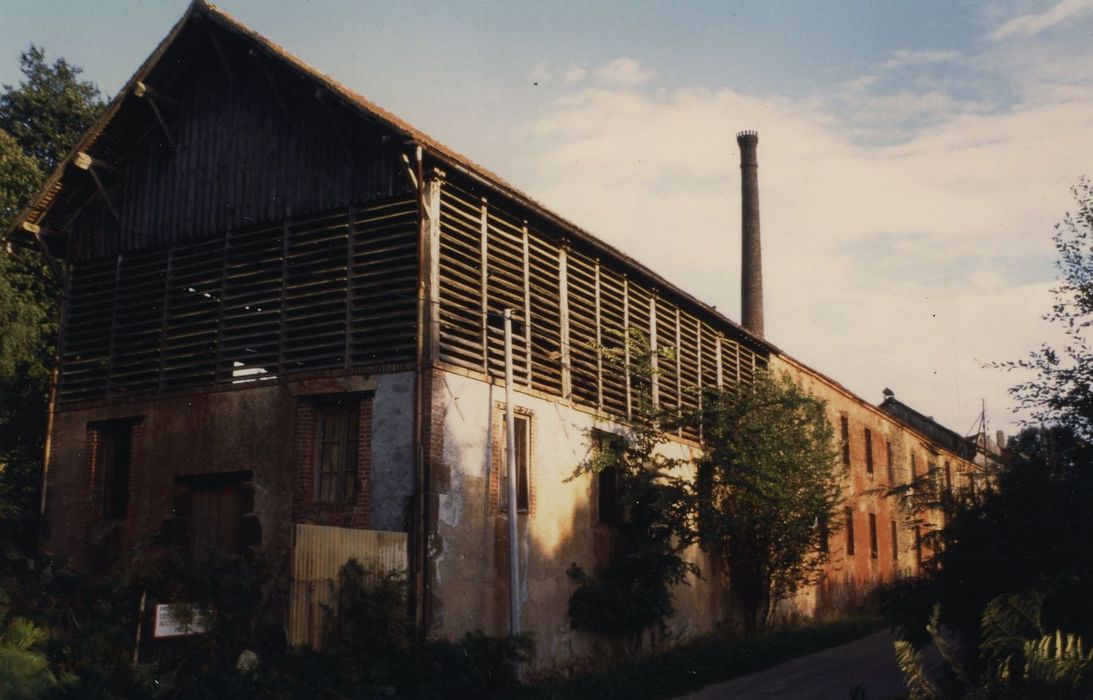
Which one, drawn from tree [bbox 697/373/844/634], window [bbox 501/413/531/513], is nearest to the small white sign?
window [bbox 501/413/531/513]

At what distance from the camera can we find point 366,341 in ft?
54.5

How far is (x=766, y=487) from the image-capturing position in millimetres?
23297

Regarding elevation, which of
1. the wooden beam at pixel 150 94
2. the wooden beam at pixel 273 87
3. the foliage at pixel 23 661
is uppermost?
the wooden beam at pixel 150 94

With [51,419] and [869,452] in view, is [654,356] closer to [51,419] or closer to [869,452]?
[51,419]

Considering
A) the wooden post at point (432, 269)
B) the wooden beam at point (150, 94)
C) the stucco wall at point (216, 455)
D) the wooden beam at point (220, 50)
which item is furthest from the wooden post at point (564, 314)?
the wooden beam at point (150, 94)

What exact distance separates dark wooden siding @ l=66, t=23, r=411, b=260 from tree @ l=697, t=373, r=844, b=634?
32.7 feet

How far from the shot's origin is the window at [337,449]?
1659cm

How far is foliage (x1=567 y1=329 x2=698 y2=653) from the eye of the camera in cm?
1898

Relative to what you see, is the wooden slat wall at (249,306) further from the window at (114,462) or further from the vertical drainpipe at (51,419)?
the window at (114,462)

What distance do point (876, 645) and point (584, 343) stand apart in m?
8.84

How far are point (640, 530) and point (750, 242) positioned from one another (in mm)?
18666

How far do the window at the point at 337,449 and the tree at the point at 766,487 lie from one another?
27.8 ft

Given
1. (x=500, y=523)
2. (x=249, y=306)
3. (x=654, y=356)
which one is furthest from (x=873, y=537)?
(x=249, y=306)

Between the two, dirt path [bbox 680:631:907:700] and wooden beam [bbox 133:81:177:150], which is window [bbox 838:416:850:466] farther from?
wooden beam [bbox 133:81:177:150]
